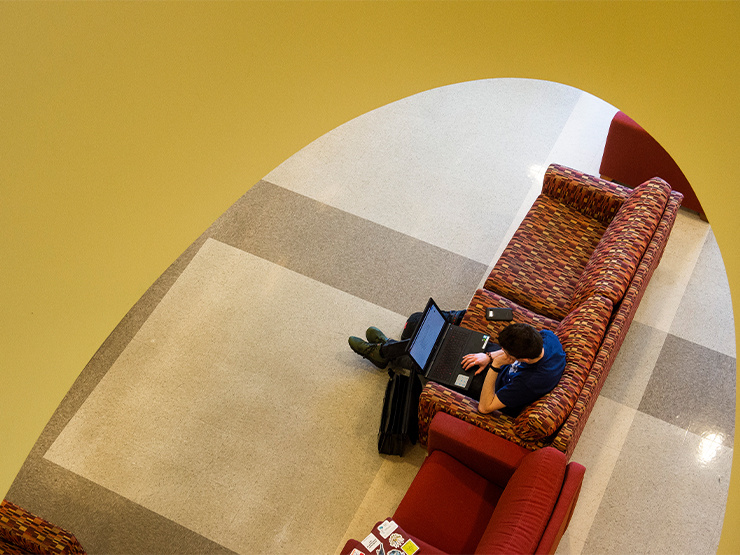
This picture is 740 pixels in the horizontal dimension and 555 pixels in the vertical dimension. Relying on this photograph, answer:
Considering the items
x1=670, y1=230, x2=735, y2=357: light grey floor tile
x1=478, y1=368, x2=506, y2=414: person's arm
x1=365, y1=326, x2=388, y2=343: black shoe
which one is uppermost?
x1=670, y1=230, x2=735, y2=357: light grey floor tile

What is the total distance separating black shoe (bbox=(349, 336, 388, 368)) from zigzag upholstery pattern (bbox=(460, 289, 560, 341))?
0.64m

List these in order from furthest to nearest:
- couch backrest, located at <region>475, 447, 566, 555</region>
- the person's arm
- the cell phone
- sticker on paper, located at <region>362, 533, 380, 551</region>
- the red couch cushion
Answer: the cell phone < the person's arm < the red couch cushion < sticker on paper, located at <region>362, 533, 380, 551</region> < couch backrest, located at <region>475, 447, 566, 555</region>

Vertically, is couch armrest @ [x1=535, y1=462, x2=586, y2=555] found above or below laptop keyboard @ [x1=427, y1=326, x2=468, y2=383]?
below

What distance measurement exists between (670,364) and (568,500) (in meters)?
1.95

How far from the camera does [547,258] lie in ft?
15.6

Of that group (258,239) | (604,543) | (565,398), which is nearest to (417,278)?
(258,239)

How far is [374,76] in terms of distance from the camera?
5.48 ft

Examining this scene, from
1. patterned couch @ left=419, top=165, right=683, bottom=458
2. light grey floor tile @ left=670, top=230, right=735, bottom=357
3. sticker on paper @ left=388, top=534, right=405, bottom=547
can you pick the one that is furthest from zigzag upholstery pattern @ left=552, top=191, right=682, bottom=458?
sticker on paper @ left=388, top=534, right=405, bottom=547

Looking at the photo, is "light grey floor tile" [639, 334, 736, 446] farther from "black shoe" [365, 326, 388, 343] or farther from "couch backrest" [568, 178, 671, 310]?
"black shoe" [365, 326, 388, 343]

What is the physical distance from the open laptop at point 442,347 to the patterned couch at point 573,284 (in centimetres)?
15

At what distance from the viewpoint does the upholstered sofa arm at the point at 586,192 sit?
4.82 m

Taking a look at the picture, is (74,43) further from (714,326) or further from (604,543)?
(714,326)

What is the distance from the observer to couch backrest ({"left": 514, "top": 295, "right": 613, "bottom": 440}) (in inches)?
134

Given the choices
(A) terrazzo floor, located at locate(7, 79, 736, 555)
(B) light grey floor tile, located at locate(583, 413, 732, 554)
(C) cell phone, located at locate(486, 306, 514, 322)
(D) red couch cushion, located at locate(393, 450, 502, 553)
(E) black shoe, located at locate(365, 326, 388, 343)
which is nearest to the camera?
(D) red couch cushion, located at locate(393, 450, 502, 553)
